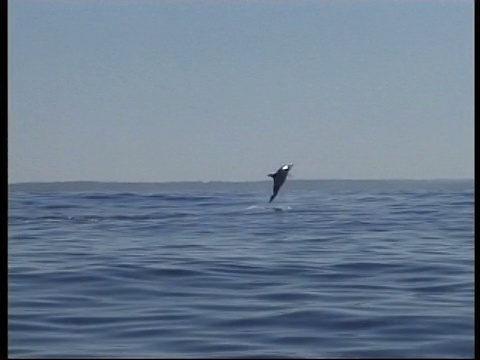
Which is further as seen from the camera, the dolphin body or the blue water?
the dolphin body

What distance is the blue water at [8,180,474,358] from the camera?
4625 mm

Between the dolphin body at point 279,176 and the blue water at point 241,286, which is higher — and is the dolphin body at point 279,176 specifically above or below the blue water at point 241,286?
above

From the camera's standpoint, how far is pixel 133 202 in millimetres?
16875

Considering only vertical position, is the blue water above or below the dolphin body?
below

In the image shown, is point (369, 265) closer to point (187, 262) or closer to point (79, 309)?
point (187, 262)

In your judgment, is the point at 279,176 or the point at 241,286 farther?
the point at 279,176

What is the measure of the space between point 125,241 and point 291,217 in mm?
3867

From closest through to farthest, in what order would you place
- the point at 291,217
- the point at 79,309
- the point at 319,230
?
the point at 79,309, the point at 319,230, the point at 291,217

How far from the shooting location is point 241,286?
6438mm

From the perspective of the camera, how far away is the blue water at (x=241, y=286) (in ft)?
15.2

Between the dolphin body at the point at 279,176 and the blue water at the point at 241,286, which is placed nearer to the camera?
the blue water at the point at 241,286
